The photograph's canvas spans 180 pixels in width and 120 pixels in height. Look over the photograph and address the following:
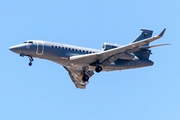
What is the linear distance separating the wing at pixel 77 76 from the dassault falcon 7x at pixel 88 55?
129 mm

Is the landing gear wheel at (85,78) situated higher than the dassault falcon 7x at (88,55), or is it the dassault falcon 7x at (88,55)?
the dassault falcon 7x at (88,55)

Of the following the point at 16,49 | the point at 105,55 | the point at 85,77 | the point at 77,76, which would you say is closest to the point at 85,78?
the point at 85,77

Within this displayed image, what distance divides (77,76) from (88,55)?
472 cm

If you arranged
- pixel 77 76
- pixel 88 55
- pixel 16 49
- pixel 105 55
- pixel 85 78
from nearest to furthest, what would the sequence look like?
pixel 16 49
pixel 88 55
pixel 105 55
pixel 85 78
pixel 77 76

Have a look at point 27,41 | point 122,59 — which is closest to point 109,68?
point 122,59

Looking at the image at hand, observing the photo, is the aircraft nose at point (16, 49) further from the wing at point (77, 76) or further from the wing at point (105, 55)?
the wing at point (77, 76)

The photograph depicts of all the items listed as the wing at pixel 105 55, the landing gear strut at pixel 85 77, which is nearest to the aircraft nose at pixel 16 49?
the wing at pixel 105 55

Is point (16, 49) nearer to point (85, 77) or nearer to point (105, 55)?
point (85, 77)

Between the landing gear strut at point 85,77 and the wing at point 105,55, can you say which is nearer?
the wing at point 105,55

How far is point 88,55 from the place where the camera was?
3575cm

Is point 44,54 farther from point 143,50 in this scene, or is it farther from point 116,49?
point 143,50

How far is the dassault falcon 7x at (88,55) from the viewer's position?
1390 inches

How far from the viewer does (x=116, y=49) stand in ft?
115

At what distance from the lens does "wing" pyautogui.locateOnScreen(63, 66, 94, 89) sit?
39.2 metres
